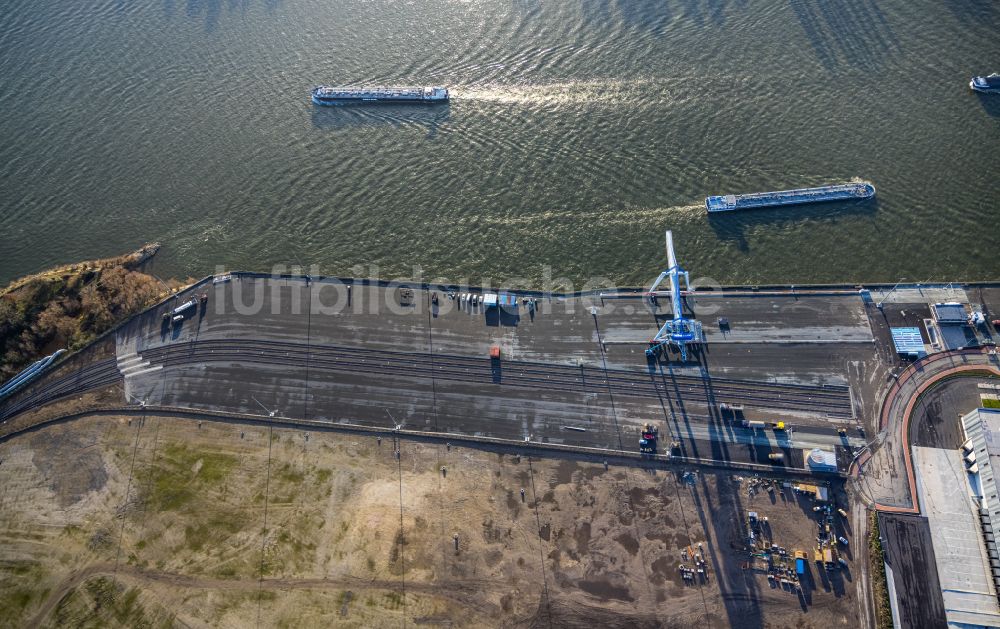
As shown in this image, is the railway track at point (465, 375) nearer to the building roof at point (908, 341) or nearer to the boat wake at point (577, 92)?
the building roof at point (908, 341)

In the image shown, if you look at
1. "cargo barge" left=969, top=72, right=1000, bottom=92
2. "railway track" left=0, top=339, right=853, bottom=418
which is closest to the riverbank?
"railway track" left=0, top=339, right=853, bottom=418

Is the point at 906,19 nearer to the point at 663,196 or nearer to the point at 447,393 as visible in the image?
the point at 663,196

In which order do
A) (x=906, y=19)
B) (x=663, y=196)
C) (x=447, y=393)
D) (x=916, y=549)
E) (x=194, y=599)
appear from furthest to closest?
1. (x=906, y=19)
2. (x=663, y=196)
3. (x=447, y=393)
4. (x=194, y=599)
5. (x=916, y=549)

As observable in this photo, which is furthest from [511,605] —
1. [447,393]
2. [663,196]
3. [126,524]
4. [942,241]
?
[942,241]

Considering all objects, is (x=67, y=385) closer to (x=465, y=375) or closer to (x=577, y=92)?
(x=465, y=375)

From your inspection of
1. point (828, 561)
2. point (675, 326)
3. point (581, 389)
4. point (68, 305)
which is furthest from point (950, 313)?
point (68, 305)
